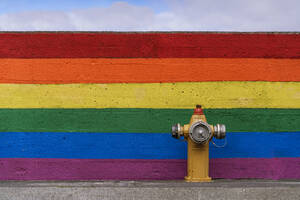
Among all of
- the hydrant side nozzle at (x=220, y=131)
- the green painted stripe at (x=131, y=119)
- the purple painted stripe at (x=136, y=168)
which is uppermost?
the green painted stripe at (x=131, y=119)

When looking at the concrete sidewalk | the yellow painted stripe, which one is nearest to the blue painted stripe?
the yellow painted stripe

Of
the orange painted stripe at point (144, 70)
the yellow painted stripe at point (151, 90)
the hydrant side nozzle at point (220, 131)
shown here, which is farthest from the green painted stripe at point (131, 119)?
the hydrant side nozzle at point (220, 131)

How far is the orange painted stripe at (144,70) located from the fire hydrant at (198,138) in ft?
2.02

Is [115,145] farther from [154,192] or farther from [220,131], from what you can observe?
[220,131]

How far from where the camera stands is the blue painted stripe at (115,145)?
418 cm

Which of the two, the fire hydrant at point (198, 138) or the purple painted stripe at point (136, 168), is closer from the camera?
the fire hydrant at point (198, 138)

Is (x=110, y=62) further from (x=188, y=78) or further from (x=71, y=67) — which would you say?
(x=188, y=78)

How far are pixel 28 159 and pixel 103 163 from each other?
33.5 inches

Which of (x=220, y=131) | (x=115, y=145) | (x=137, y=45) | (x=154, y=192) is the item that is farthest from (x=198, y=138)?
(x=137, y=45)

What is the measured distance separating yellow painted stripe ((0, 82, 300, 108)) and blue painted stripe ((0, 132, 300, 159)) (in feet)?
1.11

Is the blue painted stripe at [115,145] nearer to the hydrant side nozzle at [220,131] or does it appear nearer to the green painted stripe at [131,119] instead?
the green painted stripe at [131,119]

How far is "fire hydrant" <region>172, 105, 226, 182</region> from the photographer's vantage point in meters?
3.64

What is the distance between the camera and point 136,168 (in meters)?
4.20

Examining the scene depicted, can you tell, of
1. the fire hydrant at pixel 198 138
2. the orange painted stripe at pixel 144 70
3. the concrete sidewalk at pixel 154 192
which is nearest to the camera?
the concrete sidewalk at pixel 154 192
